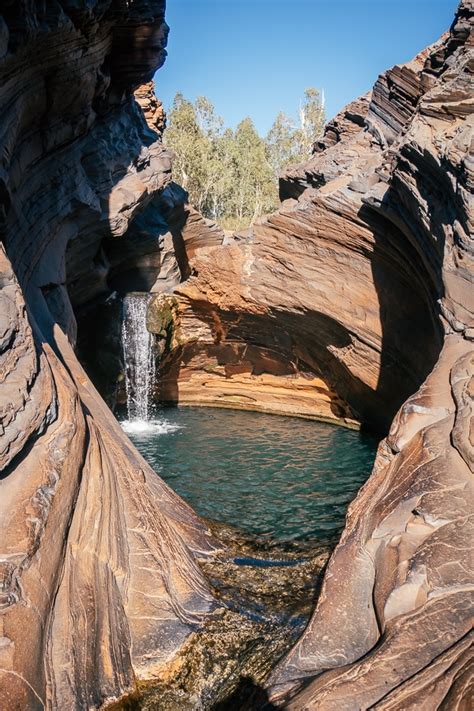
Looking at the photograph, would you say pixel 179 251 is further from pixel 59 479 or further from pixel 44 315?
pixel 59 479

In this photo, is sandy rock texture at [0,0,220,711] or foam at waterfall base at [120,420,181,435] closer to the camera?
sandy rock texture at [0,0,220,711]

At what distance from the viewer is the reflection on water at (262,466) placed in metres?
10.5

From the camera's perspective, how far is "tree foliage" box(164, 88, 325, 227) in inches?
1601

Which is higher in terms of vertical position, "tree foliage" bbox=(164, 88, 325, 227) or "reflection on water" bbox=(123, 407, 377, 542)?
"tree foliage" bbox=(164, 88, 325, 227)

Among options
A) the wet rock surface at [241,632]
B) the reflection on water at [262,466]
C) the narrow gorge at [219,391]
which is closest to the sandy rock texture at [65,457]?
the narrow gorge at [219,391]

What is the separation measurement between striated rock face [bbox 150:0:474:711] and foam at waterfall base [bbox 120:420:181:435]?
2206 millimetres

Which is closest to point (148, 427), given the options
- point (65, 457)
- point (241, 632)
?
point (241, 632)

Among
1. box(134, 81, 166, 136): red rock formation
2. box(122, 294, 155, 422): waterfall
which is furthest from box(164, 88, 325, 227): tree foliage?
box(122, 294, 155, 422): waterfall

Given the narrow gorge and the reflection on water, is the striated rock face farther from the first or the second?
the reflection on water

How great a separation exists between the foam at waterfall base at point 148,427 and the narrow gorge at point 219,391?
1.04 ft

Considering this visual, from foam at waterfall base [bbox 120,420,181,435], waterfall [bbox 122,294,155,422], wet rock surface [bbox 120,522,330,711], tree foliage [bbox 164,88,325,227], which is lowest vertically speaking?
wet rock surface [bbox 120,522,330,711]

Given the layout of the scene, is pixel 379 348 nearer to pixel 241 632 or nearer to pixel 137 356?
pixel 137 356

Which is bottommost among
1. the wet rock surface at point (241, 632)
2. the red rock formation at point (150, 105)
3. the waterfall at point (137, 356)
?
the wet rock surface at point (241, 632)

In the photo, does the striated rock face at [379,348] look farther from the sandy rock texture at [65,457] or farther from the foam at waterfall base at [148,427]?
the foam at waterfall base at [148,427]
